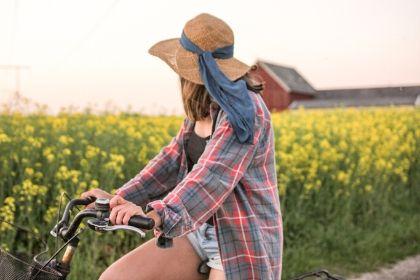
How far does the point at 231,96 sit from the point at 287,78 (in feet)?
137

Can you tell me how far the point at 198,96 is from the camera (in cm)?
234

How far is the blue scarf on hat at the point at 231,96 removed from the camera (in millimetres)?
2180

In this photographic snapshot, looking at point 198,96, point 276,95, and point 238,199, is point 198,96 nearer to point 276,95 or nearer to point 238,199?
point 238,199

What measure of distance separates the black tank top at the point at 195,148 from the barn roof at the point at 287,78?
1549 inches

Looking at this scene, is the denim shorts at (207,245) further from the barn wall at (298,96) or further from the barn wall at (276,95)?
the barn wall at (298,96)

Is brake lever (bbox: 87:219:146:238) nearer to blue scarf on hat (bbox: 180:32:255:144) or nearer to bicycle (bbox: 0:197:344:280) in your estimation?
bicycle (bbox: 0:197:344:280)

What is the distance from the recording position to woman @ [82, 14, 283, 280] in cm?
218

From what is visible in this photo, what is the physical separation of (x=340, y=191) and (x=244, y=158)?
5.13 meters

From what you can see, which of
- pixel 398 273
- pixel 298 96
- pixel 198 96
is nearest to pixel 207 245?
pixel 198 96

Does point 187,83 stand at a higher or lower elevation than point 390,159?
higher

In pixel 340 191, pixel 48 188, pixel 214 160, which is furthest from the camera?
pixel 340 191

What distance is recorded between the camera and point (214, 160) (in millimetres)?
2199

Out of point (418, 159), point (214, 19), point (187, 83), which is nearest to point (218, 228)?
point (187, 83)

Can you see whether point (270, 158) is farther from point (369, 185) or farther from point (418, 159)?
point (418, 159)
